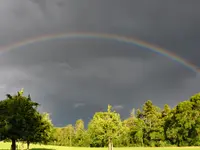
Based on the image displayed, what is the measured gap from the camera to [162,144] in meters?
126

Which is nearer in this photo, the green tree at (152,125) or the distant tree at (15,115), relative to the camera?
the distant tree at (15,115)

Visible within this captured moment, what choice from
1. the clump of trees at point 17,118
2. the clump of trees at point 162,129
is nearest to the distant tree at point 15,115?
the clump of trees at point 17,118

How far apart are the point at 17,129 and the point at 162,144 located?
101870 mm

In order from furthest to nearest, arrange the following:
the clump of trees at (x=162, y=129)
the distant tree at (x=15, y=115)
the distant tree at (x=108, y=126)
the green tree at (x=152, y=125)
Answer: the green tree at (x=152, y=125) → the clump of trees at (x=162, y=129) → the distant tree at (x=108, y=126) → the distant tree at (x=15, y=115)

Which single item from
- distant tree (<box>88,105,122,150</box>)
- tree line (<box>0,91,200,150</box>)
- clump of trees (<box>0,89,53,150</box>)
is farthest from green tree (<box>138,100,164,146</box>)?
clump of trees (<box>0,89,53,150</box>)

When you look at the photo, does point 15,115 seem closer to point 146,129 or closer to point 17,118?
point 17,118

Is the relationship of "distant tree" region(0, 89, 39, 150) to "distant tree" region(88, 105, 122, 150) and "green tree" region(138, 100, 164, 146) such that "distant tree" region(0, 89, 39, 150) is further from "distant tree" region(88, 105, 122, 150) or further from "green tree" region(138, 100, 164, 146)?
"green tree" region(138, 100, 164, 146)

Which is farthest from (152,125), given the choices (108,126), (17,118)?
(17,118)

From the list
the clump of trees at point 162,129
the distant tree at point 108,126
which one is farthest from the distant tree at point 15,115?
the clump of trees at point 162,129

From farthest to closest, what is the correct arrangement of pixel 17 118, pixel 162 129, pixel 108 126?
pixel 162 129 < pixel 108 126 < pixel 17 118

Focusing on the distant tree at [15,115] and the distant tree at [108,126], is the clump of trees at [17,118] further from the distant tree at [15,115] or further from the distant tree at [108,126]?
the distant tree at [108,126]

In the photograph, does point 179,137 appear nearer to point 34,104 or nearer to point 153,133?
point 153,133

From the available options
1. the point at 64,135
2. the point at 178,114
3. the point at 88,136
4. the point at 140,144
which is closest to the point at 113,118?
the point at 178,114

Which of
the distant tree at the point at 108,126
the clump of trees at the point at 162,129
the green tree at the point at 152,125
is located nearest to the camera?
the distant tree at the point at 108,126
